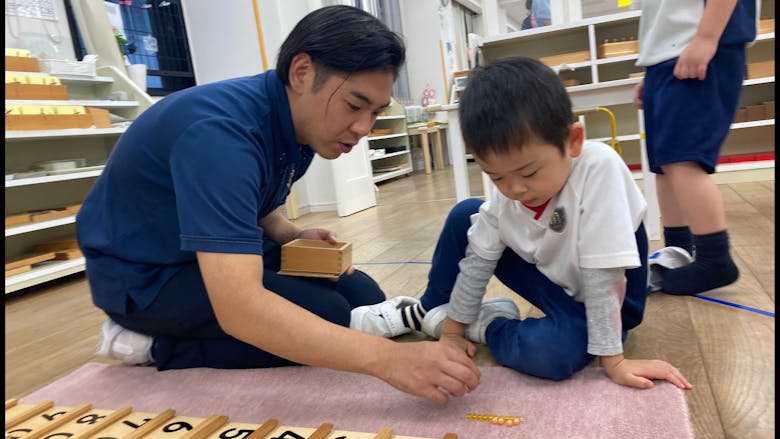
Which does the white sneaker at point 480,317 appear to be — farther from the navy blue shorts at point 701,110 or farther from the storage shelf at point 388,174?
→ the storage shelf at point 388,174

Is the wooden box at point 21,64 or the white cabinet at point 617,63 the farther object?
the white cabinet at point 617,63

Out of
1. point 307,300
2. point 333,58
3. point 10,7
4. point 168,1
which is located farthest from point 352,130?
point 168,1

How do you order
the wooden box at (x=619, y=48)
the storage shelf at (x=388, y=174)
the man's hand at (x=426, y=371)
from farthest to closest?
the storage shelf at (x=388, y=174), the wooden box at (x=619, y=48), the man's hand at (x=426, y=371)

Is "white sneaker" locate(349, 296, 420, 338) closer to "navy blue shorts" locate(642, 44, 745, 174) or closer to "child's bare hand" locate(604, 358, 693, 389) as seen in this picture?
"child's bare hand" locate(604, 358, 693, 389)

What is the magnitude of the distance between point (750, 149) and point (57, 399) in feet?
11.7

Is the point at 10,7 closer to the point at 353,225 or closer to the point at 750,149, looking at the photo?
the point at 353,225

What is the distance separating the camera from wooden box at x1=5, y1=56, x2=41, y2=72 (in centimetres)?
206

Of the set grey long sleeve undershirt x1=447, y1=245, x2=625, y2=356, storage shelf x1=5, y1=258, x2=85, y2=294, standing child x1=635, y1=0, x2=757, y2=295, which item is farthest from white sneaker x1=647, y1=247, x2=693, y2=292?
storage shelf x1=5, y1=258, x2=85, y2=294

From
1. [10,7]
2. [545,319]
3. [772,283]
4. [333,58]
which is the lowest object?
[772,283]

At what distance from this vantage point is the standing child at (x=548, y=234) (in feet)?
2.44

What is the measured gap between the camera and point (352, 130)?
0.88 meters

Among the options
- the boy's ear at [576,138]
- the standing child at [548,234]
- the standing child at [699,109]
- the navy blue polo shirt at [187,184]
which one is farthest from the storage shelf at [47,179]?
the standing child at [699,109]

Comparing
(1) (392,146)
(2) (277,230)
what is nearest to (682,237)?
(2) (277,230)

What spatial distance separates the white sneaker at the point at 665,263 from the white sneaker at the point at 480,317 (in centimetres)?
41
